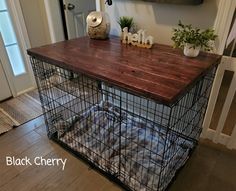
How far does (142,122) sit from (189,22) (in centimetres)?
94

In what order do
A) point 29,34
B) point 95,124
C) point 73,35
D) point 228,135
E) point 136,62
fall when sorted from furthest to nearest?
point 73,35 < point 29,34 < point 95,124 < point 228,135 < point 136,62

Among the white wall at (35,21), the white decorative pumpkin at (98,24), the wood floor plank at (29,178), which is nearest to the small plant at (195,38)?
the white decorative pumpkin at (98,24)

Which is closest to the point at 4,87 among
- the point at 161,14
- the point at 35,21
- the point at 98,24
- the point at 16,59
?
the point at 16,59

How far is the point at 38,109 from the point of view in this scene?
227cm

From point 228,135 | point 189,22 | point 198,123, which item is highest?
point 189,22

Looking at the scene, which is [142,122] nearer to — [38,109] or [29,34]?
[38,109]

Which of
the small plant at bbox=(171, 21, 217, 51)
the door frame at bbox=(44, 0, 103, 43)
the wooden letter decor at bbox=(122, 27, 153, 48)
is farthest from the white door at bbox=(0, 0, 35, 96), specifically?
the small plant at bbox=(171, 21, 217, 51)

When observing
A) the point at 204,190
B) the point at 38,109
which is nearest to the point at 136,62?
the point at 204,190

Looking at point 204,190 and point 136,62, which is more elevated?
point 136,62

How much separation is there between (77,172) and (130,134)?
0.54m

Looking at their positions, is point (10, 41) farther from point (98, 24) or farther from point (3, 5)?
point (98, 24)

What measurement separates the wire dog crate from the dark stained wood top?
100 mm

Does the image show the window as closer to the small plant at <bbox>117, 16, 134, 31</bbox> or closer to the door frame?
the door frame

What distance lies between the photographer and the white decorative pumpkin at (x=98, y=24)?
169cm
